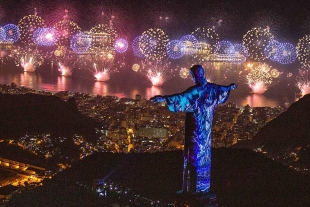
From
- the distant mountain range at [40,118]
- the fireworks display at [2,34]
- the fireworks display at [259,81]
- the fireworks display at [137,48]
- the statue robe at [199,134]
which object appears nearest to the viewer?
the statue robe at [199,134]

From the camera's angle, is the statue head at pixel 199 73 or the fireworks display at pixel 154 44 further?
the fireworks display at pixel 154 44

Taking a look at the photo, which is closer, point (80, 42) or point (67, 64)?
point (67, 64)

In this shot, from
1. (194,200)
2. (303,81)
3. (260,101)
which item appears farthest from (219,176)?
(303,81)

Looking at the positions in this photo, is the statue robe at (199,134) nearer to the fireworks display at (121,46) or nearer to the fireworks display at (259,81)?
the fireworks display at (259,81)

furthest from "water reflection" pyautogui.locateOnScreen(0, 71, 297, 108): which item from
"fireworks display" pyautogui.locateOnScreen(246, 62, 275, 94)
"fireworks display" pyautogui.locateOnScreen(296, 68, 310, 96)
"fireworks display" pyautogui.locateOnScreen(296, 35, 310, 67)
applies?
"fireworks display" pyautogui.locateOnScreen(296, 35, 310, 67)

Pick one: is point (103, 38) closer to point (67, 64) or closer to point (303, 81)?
point (67, 64)

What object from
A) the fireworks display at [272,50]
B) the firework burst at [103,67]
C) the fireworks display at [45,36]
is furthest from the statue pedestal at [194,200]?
the fireworks display at [45,36]

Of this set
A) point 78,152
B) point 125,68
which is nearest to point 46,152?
point 78,152
